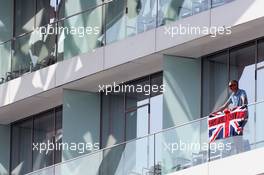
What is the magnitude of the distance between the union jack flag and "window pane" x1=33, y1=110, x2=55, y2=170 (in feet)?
34.0

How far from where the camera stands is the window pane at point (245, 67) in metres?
37.6

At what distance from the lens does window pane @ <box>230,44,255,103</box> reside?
123 feet

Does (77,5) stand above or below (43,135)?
above

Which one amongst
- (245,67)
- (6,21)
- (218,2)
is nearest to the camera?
(218,2)

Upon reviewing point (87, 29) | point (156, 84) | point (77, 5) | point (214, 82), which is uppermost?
point (77, 5)

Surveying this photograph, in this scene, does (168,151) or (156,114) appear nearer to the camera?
(168,151)

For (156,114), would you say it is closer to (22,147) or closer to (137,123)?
(137,123)

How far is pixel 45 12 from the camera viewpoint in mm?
46938

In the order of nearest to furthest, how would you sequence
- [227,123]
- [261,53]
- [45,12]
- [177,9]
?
[227,123] < [261,53] < [177,9] < [45,12]

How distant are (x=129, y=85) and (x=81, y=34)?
6.43 feet

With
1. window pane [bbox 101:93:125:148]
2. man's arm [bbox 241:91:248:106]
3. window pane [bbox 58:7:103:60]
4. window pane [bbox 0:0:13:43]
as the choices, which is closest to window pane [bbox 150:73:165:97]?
window pane [bbox 101:93:125:148]

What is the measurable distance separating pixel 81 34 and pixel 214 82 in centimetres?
494

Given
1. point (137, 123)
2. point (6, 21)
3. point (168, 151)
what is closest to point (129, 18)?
point (137, 123)

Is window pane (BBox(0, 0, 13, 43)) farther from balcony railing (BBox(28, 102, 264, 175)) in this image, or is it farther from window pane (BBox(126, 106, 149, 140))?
balcony railing (BBox(28, 102, 264, 175))
